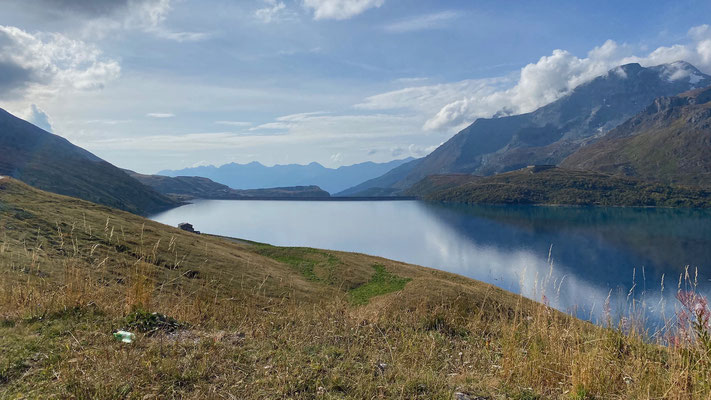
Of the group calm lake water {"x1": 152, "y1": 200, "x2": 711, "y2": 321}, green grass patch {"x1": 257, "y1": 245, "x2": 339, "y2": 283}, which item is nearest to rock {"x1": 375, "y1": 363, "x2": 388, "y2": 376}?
green grass patch {"x1": 257, "y1": 245, "x2": 339, "y2": 283}

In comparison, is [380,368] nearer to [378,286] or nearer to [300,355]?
[300,355]

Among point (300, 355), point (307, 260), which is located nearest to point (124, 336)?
point (300, 355)

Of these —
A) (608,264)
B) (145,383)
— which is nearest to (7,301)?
(145,383)

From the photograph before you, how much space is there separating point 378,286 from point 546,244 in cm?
10597

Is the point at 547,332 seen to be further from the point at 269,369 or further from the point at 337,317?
the point at 269,369

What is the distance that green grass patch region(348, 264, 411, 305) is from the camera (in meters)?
31.6

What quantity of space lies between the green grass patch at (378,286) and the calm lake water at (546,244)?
62.8 feet

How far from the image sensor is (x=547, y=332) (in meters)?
7.32

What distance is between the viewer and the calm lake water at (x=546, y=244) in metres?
73.7

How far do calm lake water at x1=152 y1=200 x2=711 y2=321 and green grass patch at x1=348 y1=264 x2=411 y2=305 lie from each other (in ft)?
62.8

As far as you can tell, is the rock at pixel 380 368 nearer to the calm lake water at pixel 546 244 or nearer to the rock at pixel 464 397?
the rock at pixel 464 397

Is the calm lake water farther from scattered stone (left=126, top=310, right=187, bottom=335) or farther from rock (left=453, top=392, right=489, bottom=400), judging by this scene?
scattered stone (left=126, top=310, right=187, bottom=335)

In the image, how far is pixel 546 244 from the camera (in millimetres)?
120500

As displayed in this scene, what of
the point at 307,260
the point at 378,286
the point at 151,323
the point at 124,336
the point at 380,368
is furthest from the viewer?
the point at 307,260
